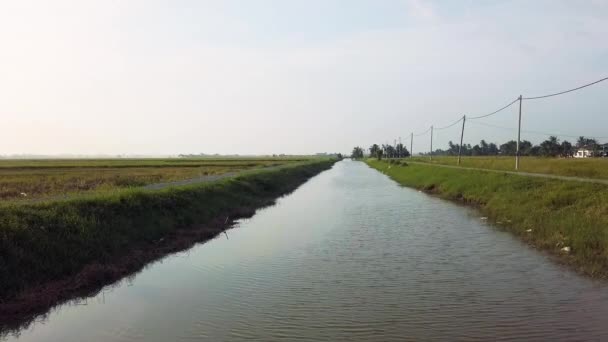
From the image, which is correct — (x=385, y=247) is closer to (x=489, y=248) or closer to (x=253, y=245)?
(x=489, y=248)

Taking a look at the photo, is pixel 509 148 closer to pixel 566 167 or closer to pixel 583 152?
pixel 583 152

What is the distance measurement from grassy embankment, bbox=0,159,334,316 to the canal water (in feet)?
3.68

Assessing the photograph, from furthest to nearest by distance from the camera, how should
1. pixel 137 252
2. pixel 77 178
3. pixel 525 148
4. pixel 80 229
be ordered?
1. pixel 525 148
2. pixel 77 178
3. pixel 137 252
4. pixel 80 229

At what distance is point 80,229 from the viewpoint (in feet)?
38.1

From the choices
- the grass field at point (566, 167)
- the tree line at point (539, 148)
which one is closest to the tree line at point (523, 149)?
the tree line at point (539, 148)

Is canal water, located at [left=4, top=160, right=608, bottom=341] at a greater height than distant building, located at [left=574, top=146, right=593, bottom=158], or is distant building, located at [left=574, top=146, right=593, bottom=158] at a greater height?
distant building, located at [left=574, top=146, right=593, bottom=158]

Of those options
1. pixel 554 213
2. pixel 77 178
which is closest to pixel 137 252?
pixel 554 213

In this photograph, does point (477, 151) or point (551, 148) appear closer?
point (551, 148)

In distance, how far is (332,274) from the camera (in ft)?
34.0

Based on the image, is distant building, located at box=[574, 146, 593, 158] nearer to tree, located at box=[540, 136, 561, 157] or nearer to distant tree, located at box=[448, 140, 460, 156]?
tree, located at box=[540, 136, 561, 157]

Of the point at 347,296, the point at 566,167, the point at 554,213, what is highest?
the point at 566,167

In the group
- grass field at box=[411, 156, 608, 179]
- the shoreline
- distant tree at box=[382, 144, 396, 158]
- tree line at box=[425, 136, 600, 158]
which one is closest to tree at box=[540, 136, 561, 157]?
tree line at box=[425, 136, 600, 158]

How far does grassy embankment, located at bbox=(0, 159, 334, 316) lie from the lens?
30.7ft

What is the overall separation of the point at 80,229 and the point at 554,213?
1341 cm
